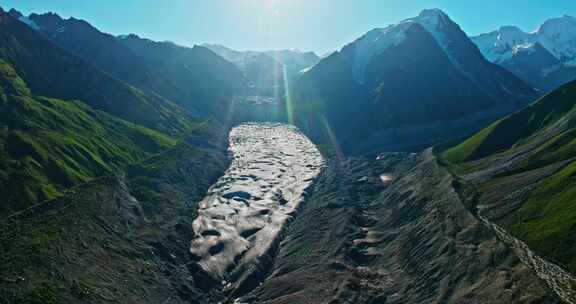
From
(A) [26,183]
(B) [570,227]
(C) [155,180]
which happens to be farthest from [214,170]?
(B) [570,227]

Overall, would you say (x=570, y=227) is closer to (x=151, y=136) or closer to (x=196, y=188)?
(x=196, y=188)

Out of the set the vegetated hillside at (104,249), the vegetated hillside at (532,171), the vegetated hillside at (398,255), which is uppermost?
the vegetated hillside at (532,171)

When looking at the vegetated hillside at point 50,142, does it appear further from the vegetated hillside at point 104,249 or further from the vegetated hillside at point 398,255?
the vegetated hillside at point 398,255

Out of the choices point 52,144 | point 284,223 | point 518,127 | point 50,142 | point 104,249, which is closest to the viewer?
point 104,249

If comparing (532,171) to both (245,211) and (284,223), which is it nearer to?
(284,223)

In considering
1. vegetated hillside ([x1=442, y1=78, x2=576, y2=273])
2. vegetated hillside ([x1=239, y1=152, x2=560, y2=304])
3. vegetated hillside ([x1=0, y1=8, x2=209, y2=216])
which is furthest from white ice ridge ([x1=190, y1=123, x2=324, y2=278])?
vegetated hillside ([x1=442, y1=78, x2=576, y2=273])

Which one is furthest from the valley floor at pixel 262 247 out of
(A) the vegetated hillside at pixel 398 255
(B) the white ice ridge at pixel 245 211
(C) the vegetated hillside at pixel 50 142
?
(C) the vegetated hillside at pixel 50 142

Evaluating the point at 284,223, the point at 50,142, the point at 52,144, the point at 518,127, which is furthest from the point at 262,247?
the point at 518,127

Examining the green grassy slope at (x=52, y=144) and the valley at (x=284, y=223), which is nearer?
the valley at (x=284, y=223)

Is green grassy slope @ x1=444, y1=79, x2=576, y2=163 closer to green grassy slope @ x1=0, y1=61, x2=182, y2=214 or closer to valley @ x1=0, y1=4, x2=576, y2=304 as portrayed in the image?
valley @ x1=0, y1=4, x2=576, y2=304
